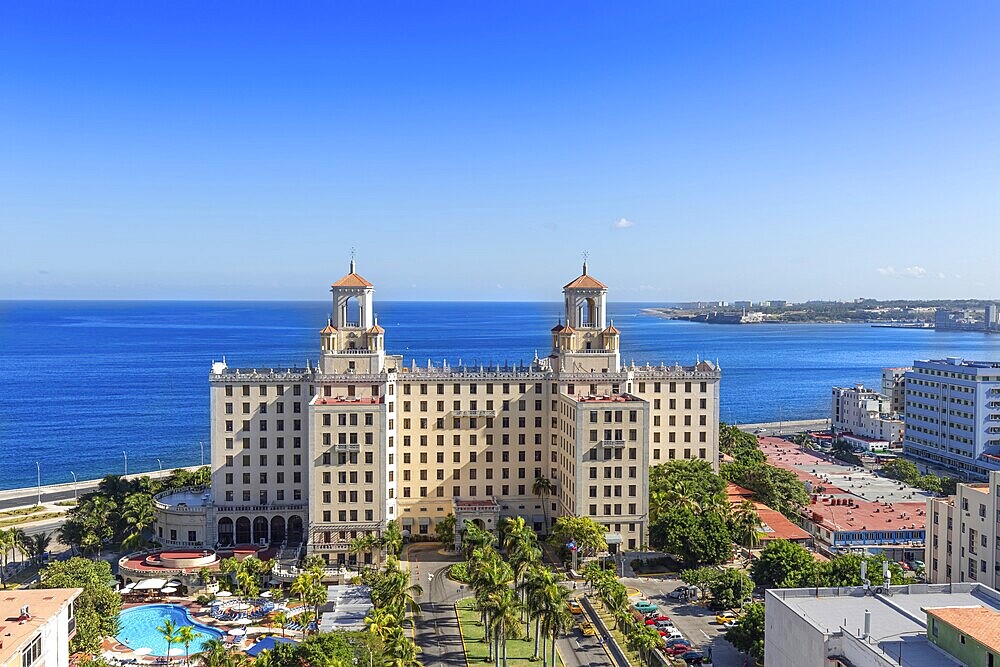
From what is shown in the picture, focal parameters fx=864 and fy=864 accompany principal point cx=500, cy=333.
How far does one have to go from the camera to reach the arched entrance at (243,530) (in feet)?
312

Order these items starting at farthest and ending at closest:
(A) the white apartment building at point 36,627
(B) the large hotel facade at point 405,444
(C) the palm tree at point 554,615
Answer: (B) the large hotel facade at point 405,444
(C) the palm tree at point 554,615
(A) the white apartment building at point 36,627

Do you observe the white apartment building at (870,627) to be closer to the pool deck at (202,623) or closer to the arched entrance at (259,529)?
the pool deck at (202,623)

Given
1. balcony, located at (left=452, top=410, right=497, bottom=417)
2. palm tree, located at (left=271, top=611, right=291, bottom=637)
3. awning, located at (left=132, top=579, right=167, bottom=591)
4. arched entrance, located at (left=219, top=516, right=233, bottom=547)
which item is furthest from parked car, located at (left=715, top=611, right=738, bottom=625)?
arched entrance, located at (left=219, top=516, right=233, bottom=547)

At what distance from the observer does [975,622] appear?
3688 cm

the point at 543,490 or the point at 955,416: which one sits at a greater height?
the point at 955,416

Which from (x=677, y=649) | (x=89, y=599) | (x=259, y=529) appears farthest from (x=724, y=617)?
(x=259, y=529)

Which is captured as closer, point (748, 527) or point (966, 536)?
Answer: point (966, 536)

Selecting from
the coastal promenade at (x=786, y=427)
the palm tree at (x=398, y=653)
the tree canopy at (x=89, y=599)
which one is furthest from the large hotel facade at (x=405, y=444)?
the coastal promenade at (x=786, y=427)

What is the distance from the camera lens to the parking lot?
63719 millimetres

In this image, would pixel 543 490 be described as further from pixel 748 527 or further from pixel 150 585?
pixel 150 585

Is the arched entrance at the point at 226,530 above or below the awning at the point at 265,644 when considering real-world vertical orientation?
above

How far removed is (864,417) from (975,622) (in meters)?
141

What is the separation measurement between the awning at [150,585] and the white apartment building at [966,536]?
6903 cm

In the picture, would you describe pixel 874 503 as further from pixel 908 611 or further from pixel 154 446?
pixel 154 446
